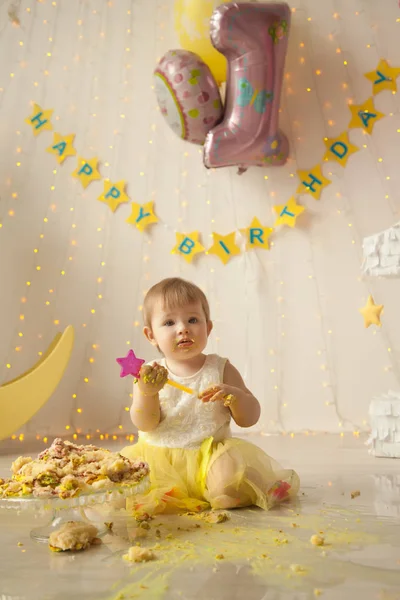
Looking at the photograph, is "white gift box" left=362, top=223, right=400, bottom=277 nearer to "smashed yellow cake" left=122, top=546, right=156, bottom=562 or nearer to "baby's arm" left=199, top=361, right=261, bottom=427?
"baby's arm" left=199, top=361, right=261, bottom=427

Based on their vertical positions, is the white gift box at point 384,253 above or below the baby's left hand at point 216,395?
above

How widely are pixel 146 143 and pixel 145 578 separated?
6.65ft

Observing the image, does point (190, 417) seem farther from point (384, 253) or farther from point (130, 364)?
point (384, 253)

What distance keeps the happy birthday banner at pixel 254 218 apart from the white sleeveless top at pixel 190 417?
1.12 metres

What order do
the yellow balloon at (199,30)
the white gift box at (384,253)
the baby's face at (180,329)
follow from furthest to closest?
the yellow balloon at (199,30) → the white gift box at (384,253) → the baby's face at (180,329)

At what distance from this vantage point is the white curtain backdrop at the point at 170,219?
2578mm

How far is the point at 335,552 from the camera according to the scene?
3.74 ft

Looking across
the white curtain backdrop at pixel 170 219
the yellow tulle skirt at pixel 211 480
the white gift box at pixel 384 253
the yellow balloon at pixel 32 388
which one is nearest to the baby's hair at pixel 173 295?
the yellow tulle skirt at pixel 211 480

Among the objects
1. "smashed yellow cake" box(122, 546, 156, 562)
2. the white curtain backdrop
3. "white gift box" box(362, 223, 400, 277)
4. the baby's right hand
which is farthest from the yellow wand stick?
the white curtain backdrop

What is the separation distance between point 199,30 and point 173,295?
1.21m

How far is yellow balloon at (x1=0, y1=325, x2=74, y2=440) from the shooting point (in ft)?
7.56

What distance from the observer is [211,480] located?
4.93 ft

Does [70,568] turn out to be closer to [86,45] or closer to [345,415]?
[345,415]

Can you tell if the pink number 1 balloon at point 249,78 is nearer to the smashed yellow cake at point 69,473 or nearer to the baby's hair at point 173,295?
the baby's hair at point 173,295
